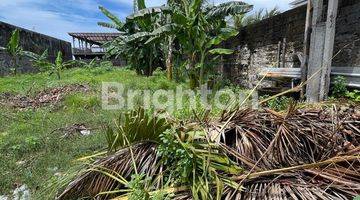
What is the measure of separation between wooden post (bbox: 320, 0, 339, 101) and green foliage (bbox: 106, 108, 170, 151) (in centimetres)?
296

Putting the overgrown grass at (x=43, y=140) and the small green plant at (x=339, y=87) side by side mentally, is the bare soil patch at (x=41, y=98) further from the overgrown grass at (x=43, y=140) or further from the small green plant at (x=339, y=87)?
the small green plant at (x=339, y=87)

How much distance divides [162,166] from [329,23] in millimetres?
3280

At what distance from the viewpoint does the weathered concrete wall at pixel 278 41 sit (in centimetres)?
419

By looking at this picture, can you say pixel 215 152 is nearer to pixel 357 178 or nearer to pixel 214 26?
pixel 357 178

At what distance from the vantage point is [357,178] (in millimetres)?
1411

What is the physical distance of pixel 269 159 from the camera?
61.9 inches

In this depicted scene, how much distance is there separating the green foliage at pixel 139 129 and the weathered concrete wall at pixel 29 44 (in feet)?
40.0

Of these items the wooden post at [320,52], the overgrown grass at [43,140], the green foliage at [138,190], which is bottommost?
the overgrown grass at [43,140]

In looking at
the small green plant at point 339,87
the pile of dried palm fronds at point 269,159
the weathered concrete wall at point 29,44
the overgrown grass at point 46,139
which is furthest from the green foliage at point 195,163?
the weathered concrete wall at point 29,44

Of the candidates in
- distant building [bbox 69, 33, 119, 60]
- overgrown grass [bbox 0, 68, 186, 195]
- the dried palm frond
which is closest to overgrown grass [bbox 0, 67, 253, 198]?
overgrown grass [bbox 0, 68, 186, 195]

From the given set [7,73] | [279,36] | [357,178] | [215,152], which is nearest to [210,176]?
[215,152]

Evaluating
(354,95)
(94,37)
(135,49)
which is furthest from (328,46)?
(94,37)

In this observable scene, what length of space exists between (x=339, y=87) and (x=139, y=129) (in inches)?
122

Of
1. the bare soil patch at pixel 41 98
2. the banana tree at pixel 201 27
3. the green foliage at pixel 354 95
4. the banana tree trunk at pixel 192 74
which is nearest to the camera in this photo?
the green foliage at pixel 354 95
